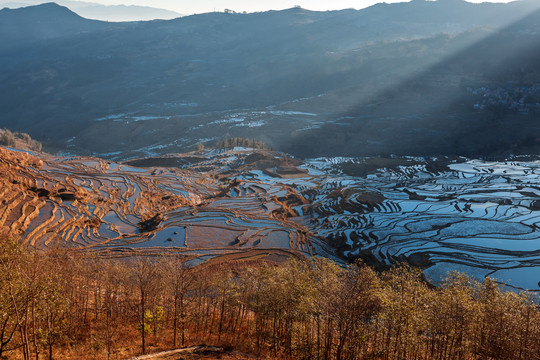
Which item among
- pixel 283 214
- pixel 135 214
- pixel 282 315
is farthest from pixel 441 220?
pixel 135 214

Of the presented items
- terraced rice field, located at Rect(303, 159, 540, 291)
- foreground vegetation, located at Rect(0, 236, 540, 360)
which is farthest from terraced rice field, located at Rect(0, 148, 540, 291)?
foreground vegetation, located at Rect(0, 236, 540, 360)

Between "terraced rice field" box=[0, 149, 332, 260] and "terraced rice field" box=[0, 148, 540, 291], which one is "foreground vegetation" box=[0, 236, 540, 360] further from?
"terraced rice field" box=[0, 149, 332, 260]

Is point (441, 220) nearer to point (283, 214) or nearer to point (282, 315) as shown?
point (283, 214)

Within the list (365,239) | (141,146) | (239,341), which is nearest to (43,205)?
(239,341)

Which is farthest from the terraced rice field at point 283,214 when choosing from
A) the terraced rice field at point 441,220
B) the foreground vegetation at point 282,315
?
the foreground vegetation at point 282,315

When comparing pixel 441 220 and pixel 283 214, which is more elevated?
pixel 441 220

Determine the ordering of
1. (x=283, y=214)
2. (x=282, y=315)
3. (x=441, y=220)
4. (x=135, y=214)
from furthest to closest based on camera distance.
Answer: (x=283, y=214) < (x=135, y=214) < (x=441, y=220) < (x=282, y=315)

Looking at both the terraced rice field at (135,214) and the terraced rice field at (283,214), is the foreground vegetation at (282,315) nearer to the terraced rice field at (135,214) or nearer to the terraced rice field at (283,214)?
the terraced rice field at (283,214)

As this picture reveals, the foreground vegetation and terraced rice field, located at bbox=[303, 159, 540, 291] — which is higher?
the foreground vegetation

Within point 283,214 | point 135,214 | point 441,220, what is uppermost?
point 135,214
